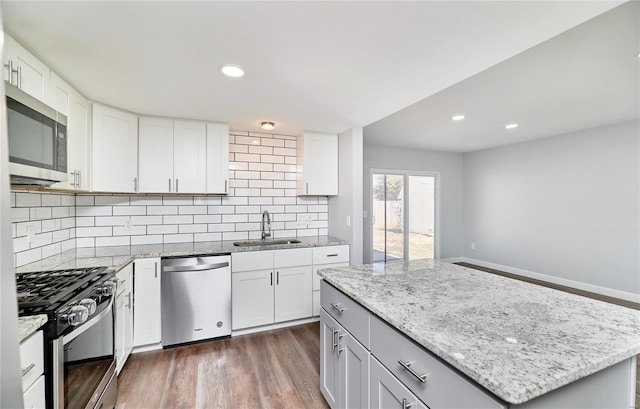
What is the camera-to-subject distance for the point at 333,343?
1.65m

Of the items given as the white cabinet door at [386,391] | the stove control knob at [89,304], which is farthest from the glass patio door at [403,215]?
the stove control knob at [89,304]

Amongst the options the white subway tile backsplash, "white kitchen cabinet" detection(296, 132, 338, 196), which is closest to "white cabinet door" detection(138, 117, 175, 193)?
the white subway tile backsplash

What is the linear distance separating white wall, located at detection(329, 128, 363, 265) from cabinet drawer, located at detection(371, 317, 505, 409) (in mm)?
1949

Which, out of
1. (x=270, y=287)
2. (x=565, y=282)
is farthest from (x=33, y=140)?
(x=565, y=282)

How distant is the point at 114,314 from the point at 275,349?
1362 mm

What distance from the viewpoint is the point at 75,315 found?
4.10ft

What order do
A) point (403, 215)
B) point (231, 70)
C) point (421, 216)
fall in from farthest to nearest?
point (421, 216) → point (403, 215) → point (231, 70)

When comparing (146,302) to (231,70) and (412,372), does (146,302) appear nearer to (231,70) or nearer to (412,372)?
(231,70)

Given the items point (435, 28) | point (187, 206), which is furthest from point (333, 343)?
point (187, 206)

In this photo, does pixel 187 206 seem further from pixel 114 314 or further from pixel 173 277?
pixel 114 314

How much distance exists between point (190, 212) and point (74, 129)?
129 centimetres

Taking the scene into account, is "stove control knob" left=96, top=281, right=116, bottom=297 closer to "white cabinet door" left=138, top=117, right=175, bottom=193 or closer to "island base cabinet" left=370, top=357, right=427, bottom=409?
"white cabinet door" left=138, top=117, right=175, bottom=193

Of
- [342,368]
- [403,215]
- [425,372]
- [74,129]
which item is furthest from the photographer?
[403,215]

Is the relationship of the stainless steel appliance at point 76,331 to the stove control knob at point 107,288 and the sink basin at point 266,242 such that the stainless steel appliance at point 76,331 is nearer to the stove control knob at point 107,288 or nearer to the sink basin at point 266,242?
the stove control knob at point 107,288
